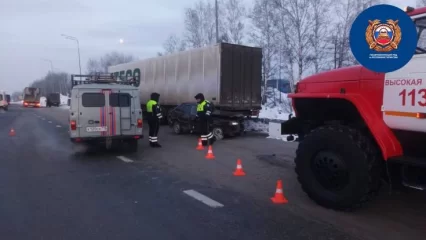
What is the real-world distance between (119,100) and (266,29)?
22657 mm

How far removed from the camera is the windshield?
420cm

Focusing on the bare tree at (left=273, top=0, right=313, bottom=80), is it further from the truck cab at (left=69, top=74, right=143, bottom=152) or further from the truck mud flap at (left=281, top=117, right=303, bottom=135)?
the truck mud flap at (left=281, top=117, right=303, bottom=135)

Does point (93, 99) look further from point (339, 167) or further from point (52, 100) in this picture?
point (52, 100)

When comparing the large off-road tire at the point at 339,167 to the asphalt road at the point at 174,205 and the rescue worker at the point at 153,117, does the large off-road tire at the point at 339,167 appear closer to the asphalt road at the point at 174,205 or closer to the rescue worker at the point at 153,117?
the asphalt road at the point at 174,205

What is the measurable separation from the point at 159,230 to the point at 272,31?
1085 inches

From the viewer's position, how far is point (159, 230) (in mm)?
4441

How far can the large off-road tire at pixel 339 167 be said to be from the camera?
4.45 metres

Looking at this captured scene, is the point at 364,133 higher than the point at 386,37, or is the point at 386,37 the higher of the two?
the point at 386,37

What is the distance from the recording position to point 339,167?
4703 millimetres

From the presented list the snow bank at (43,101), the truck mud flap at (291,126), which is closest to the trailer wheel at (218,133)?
the truck mud flap at (291,126)

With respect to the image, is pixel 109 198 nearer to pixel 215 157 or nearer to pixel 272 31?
pixel 215 157

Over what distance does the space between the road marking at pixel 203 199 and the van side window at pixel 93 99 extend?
482 cm

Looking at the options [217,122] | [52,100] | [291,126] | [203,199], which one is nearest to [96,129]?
[217,122]

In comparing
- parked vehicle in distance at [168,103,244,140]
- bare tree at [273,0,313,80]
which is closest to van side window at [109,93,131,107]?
parked vehicle in distance at [168,103,244,140]
